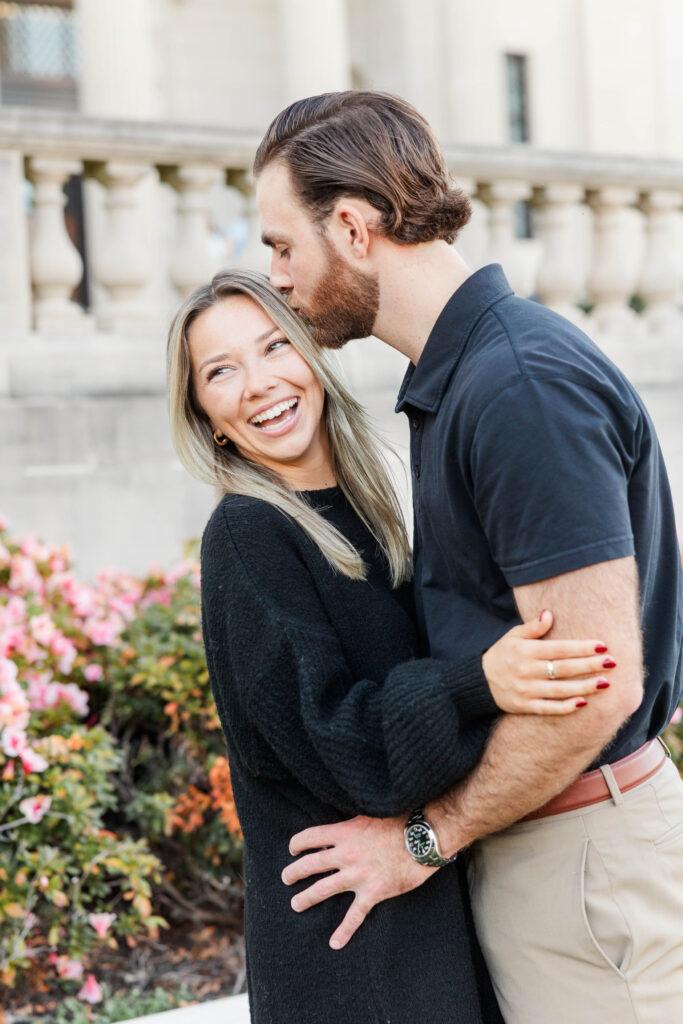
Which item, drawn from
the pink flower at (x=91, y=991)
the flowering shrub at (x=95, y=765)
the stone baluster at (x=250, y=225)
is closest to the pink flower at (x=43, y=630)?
the flowering shrub at (x=95, y=765)

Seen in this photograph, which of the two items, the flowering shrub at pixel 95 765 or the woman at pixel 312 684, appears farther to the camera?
the flowering shrub at pixel 95 765

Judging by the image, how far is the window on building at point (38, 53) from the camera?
1350 centimetres

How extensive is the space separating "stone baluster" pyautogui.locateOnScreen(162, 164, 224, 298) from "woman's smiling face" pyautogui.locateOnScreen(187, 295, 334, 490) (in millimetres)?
3160

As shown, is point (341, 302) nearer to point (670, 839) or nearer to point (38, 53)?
point (670, 839)

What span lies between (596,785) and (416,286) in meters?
0.94

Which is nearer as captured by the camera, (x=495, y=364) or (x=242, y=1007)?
(x=495, y=364)

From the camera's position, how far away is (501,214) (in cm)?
620

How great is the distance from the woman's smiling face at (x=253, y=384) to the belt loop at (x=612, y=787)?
87 centimetres

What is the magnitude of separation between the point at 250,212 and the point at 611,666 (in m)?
4.33

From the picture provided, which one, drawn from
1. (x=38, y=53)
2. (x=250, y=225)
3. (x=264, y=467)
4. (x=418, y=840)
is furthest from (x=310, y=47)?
(x=418, y=840)

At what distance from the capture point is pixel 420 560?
6.85ft

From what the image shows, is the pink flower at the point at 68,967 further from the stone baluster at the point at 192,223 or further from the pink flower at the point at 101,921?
the stone baluster at the point at 192,223

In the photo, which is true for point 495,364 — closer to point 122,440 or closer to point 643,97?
point 122,440

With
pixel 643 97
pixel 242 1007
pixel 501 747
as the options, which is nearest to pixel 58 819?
pixel 242 1007
